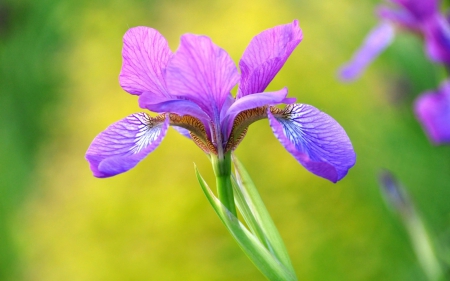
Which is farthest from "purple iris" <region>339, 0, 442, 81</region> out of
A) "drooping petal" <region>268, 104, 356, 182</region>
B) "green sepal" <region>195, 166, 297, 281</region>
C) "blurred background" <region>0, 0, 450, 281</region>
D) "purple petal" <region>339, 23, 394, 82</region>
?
"green sepal" <region>195, 166, 297, 281</region>

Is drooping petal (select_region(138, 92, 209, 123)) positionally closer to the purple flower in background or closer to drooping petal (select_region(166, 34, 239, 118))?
drooping petal (select_region(166, 34, 239, 118))

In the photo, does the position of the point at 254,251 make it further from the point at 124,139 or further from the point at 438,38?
the point at 438,38

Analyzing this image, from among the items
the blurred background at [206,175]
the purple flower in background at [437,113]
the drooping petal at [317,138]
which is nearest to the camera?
the drooping petal at [317,138]

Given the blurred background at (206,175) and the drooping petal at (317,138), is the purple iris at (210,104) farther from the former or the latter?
the blurred background at (206,175)

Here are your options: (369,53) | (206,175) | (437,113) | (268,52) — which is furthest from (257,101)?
(206,175)

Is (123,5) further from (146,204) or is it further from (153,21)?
(146,204)

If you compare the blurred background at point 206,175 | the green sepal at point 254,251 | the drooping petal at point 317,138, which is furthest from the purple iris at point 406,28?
the green sepal at point 254,251
